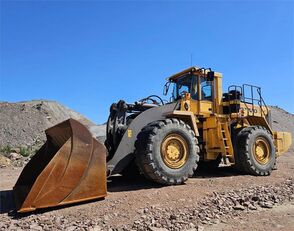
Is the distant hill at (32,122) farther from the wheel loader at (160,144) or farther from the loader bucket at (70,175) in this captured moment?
the loader bucket at (70,175)

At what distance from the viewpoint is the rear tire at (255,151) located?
884 centimetres

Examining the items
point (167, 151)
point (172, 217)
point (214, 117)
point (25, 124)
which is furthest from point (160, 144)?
point (25, 124)

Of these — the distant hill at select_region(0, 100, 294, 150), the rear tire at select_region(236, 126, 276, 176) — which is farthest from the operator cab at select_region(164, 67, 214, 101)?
the distant hill at select_region(0, 100, 294, 150)

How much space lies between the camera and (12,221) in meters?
5.00

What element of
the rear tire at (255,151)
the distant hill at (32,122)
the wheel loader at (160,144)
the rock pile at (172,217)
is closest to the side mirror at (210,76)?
the wheel loader at (160,144)

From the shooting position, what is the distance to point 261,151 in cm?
938

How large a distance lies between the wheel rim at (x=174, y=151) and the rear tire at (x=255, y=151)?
7.78 feet

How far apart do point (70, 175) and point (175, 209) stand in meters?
1.86

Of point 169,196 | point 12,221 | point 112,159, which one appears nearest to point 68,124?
point 112,159

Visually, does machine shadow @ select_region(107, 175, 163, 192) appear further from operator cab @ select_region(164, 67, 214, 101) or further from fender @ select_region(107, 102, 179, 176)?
operator cab @ select_region(164, 67, 214, 101)

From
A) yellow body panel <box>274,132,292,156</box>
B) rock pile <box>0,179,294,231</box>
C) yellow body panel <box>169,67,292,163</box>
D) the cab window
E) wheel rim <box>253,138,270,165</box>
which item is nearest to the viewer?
rock pile <box>0,179,294,231</box>

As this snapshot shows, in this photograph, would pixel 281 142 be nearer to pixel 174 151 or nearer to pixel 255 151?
pixel 255 151

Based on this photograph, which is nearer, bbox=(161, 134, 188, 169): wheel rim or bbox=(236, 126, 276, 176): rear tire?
bbox=(161, 134, 188, 169): wheel rim

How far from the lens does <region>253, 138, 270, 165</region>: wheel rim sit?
9.20 meters
